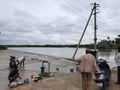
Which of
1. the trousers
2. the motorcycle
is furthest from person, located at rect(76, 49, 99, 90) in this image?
the motorcycle

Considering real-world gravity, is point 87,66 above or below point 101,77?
above

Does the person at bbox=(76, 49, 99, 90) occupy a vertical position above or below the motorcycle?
above

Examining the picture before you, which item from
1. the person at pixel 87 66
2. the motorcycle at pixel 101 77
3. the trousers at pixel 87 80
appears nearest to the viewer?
the person at pixel 87 66

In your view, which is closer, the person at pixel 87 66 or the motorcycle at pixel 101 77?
the person at pixel 87 66

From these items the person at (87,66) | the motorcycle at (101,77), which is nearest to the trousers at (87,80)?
the person at (87,66)

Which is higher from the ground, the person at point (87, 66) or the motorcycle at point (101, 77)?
the person at point (87, 66)

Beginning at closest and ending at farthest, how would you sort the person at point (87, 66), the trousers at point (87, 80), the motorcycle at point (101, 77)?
the person at point (87, 66) → the trousers at point (87, 80) → the motorcycle at point (101, 77)

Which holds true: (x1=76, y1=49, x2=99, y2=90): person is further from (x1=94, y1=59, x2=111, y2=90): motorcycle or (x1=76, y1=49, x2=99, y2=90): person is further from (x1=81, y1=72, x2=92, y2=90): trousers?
(x1=94, y1=59, x2=111, y2=90): motorcycle

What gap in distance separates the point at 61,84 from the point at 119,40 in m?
90.5

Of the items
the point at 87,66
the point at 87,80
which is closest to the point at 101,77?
the point at 87,80

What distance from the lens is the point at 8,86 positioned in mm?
11758

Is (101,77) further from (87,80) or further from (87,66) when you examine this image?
(87,66)

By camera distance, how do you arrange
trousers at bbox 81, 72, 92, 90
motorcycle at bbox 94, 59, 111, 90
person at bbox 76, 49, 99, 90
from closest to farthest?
person at bbox 76, 49, 99, 90
trousers at bbox 81, 72, 92, 90
motorcycle at bbox 94, 59, 111, 90

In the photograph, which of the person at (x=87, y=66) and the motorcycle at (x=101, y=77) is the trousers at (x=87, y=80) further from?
the motorcycle at (x=101, y=77)
